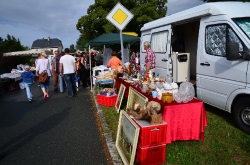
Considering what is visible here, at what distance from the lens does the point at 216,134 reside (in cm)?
397

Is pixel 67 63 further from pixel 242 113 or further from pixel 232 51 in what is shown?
pixel 242 113

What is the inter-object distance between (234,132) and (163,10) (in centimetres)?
2570

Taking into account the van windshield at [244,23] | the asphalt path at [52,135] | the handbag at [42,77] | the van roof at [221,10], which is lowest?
the asphalt path at [52,135]

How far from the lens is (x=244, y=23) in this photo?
13.0ft

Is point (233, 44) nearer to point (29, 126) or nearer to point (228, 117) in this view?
point (228, 117)

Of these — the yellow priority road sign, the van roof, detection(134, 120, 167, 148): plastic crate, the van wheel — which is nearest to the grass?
the van wheel

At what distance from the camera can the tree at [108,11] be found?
929 inches

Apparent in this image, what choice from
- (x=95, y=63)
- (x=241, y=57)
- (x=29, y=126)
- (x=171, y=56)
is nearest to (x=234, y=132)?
(x=241, y=57)

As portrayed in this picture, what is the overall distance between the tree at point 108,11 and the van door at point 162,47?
16.5 metres

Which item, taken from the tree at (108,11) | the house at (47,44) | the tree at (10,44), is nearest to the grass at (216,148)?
the tree at (108,11)

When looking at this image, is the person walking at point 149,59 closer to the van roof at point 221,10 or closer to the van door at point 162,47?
the van door at point 162,47

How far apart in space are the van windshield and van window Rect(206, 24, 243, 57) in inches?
6.7

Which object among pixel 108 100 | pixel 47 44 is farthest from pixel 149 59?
pixel 47 44

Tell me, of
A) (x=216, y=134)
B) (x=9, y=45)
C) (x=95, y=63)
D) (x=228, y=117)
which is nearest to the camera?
(x=216, y=134)
